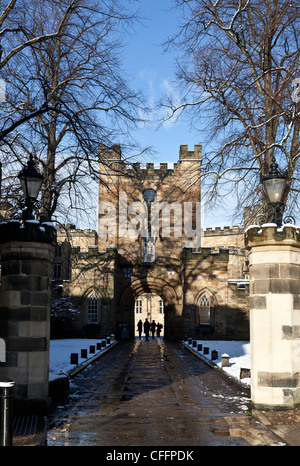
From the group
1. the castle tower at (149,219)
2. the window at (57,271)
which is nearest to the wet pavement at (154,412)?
the castle tower at (149,219)

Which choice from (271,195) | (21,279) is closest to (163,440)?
(21,279)

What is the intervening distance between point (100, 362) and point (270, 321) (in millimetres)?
9955

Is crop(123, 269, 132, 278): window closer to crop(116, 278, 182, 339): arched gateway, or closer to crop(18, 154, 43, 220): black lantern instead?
crop(116, 278, 182, 339): arched gateway

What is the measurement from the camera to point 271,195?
366 inches

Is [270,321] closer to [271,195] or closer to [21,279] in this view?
[271,195]

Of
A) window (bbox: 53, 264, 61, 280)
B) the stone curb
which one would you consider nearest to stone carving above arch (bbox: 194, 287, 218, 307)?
the stone curb

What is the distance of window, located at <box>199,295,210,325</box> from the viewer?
3017 centimetres

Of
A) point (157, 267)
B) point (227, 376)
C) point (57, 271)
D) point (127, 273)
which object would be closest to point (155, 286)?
point (157, 267)

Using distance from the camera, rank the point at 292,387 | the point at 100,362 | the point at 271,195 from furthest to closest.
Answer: the point at 100,362
the point at 271,195
the point at 292,387

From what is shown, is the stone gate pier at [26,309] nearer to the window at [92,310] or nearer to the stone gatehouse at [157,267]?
the stone gatehouse at [157,267]

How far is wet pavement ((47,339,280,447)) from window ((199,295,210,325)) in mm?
15499

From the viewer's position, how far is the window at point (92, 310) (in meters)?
30.9

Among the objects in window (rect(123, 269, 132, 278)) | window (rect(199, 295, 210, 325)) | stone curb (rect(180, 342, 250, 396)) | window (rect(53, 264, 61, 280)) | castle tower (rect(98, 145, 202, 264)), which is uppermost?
castle tower (rect(98, 145, 202, 264))

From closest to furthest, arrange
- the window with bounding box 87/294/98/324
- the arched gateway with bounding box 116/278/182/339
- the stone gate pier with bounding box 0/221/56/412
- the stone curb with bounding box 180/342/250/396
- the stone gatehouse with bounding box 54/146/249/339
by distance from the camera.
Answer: the stone gate pier with bounding box 0/221/56/412, the stone curb with bounding box 180/342/250/396, the stone gatehouse with bounding box 54/146/249/339, the window with bounding box 87/294/98/324, the arched gateway with bounding box 116/278/182/339
